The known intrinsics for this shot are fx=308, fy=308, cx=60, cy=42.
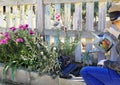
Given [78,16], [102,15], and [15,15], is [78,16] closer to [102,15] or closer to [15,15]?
[102,15]

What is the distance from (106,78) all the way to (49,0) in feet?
8.43

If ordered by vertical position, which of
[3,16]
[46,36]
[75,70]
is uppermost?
[3,16]

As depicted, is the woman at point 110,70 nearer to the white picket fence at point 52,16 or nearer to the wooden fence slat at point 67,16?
the white picket fence at point 52,16

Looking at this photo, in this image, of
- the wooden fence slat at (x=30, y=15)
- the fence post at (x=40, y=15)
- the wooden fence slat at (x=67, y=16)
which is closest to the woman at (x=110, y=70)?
the wooden fence slat at (x=67, y=16)

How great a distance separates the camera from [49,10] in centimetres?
538

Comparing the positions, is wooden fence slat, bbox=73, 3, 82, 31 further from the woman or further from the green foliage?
the woman

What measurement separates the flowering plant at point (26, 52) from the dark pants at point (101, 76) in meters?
1.41

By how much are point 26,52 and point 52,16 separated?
33.2 inches

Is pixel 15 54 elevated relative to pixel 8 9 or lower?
lower

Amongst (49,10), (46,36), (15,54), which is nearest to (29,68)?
(15,54)

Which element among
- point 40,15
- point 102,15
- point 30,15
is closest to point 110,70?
point 102,15

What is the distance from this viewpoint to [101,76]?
3.09 meters

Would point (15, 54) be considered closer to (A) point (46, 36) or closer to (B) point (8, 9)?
(A) point (46, 36)

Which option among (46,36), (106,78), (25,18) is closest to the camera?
(106,78)
